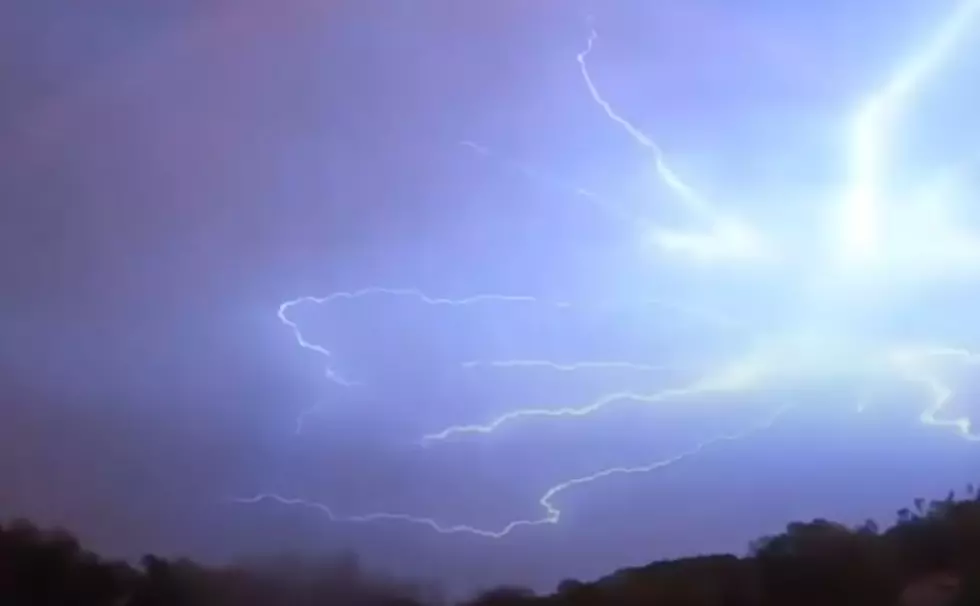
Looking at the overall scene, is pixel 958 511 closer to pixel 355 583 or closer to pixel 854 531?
pixel 854 531

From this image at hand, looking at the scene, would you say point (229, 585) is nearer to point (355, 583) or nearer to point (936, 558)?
point (355, 583)

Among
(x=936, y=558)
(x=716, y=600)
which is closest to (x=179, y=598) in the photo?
(x=716, y=600)

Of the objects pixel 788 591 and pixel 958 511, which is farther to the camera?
pixel 958 511

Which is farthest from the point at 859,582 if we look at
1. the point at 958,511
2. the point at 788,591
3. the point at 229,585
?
the point at 229,585

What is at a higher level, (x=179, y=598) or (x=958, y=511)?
(x=958, y=511)

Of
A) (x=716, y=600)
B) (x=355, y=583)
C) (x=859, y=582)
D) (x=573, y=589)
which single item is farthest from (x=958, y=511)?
(x=355, y=583)

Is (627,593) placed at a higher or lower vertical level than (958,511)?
lower
